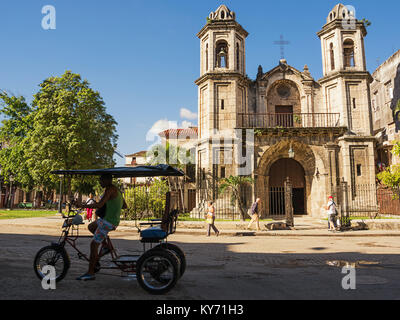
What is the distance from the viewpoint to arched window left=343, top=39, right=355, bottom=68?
2259 cm

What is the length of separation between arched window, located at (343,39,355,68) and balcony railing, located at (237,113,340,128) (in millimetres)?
4425

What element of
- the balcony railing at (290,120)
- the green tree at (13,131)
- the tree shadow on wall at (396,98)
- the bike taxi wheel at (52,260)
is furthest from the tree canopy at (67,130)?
the tree shadow on wall at (396,98)

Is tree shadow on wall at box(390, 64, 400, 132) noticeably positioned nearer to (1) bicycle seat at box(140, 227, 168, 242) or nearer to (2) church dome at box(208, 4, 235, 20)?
(2) church dome at box(208, 4, 235, 20)

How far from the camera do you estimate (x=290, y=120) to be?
23.6m

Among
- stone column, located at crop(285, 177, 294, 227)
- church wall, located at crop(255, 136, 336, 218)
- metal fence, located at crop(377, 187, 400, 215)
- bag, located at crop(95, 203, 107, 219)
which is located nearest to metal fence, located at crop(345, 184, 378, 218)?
metal fence, located at crop(377, 187, 400, 215)

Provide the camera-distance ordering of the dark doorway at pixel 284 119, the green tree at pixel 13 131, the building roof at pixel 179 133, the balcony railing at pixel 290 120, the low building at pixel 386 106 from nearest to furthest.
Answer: the balcony railing at pixel 290 120
the dark doorway at pixel 284 119
the low building at pixel 386 106
the green tree at pixel 13 131
the building roof at pixel 179 133

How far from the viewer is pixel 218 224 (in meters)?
15.0

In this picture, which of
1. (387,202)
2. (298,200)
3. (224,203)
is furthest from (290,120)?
(224,203)

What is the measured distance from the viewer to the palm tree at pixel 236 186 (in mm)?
18562

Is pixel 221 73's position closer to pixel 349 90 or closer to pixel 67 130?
pixel 349 90

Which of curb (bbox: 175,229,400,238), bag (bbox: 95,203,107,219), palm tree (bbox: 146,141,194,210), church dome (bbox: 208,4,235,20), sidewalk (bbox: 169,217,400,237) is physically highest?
church dome (bbox: 208,4,235,20)

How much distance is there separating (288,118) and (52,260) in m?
21.9

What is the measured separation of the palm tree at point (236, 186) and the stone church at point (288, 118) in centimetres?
83

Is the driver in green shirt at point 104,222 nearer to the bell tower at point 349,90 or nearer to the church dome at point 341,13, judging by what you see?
the bell tower at point 349,90
